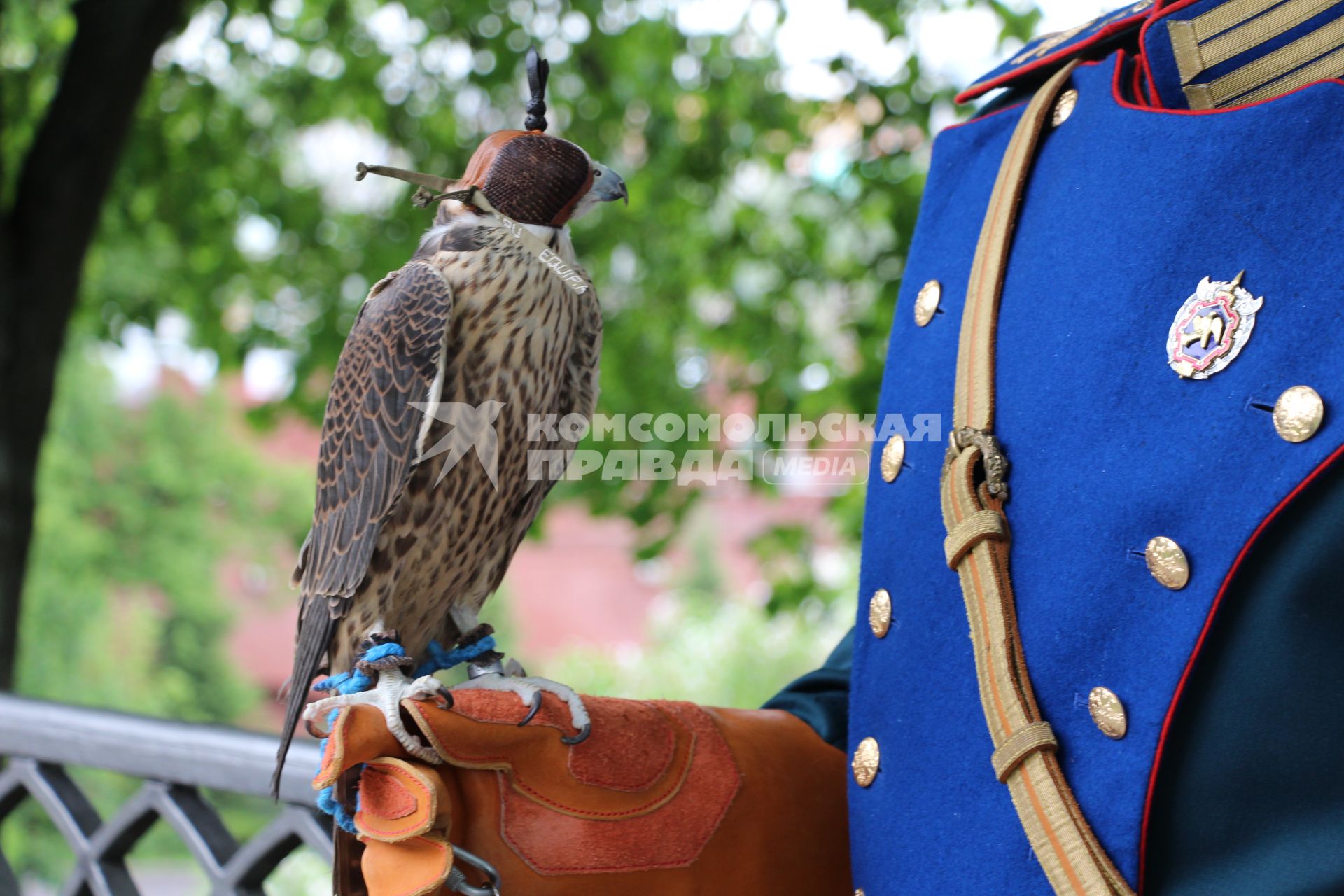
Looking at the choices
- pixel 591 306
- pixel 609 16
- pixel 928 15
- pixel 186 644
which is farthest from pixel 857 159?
pixel 186 644

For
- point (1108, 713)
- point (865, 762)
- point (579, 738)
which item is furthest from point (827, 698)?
point (1108, 713)

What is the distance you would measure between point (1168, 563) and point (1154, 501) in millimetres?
51

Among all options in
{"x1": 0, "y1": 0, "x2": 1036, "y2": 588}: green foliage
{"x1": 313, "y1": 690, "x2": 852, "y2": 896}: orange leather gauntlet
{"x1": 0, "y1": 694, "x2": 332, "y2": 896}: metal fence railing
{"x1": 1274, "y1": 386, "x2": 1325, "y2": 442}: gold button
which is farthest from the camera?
{"x1": 0, "y1": 0, "x2": 1036, "y2": 588}: green foliage

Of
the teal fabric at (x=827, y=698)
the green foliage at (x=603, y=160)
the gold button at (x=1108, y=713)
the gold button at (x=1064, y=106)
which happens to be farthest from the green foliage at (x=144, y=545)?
the gold button at (x=1108, y=713)

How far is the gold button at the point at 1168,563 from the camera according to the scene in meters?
0.86

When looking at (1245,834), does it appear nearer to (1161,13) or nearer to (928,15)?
(1161,13)

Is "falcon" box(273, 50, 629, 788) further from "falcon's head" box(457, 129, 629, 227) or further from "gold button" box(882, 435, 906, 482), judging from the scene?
"gold button" box(882, 435, 906, 482)

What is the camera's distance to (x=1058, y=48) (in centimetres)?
117

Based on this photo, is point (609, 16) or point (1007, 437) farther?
point (609, 16)

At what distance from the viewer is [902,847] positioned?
3.41ft

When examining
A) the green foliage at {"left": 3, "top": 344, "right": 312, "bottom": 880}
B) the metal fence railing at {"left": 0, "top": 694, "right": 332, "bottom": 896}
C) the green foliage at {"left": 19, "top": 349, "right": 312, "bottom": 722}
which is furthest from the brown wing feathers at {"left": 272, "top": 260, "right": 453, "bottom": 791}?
the green foliage at {"left": 19, "top": 349, "right": 312, "bottom": 722}

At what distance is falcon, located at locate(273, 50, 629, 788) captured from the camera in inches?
46.1

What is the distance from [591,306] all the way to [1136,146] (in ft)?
1.97

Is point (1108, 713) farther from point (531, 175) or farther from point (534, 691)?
point (531, 175)
